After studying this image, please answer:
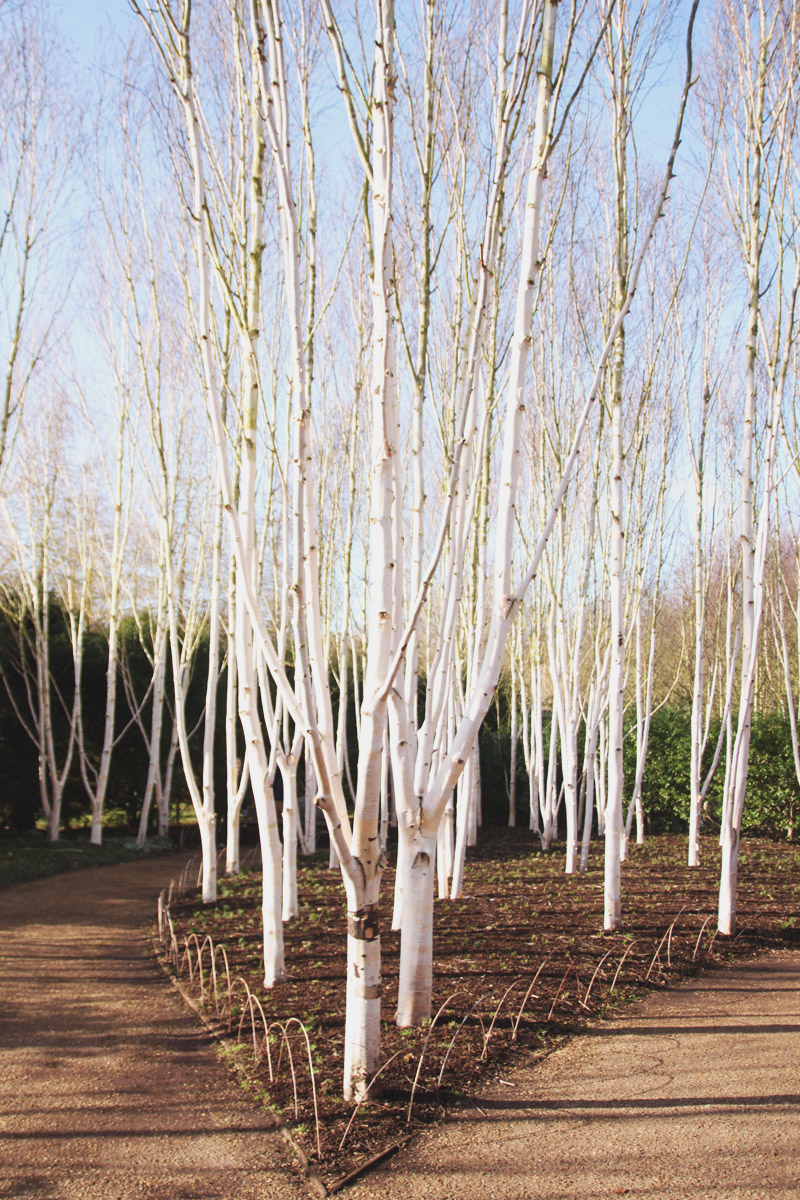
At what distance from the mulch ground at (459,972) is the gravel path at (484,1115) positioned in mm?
130

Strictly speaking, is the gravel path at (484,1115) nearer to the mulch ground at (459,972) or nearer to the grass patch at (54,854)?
the mulch ground at (459,972)

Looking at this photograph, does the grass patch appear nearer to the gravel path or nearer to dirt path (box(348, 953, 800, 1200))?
the gravel path

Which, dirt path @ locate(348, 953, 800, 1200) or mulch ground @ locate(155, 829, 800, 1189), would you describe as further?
mulch ground @ locate(155, 829, 800, 1189)

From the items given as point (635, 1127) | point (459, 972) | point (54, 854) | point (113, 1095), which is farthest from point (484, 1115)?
point (54, 854)

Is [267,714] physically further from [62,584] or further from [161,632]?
[62,584]

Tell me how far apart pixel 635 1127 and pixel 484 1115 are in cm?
47

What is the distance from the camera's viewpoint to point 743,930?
16.7 feet

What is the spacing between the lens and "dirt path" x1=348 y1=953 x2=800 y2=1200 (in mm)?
2219

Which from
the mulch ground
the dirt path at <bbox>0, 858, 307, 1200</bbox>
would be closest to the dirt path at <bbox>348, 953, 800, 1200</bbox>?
the mulch ground

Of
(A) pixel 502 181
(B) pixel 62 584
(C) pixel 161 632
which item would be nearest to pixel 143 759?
(B) pixel 62 584

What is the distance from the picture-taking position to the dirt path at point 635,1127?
2.22 m

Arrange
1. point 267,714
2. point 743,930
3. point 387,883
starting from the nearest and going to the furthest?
point 267,714, point 743,930, point 387,883

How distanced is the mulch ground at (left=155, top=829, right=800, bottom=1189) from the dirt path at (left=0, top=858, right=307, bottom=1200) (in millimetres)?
152

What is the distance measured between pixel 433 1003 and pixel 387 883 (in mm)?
3484
